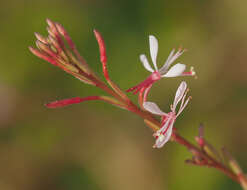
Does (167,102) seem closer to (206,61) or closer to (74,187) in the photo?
(206,61)

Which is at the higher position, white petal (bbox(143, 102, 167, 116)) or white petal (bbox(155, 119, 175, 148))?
white petal (bbox(143, 102, 167, 116))

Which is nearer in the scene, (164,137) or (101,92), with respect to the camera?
(164,137)

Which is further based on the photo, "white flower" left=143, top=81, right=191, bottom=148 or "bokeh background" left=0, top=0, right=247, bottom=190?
"bokeh background" left=0, top=0, right=247, bottom=190

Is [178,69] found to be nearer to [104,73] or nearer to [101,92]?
[104,73]

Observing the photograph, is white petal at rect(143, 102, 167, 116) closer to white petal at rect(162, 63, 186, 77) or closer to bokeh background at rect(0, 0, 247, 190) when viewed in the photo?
white petal at rect(162, 63, 186, 77)

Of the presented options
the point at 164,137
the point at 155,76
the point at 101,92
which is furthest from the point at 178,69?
the point at 101,92

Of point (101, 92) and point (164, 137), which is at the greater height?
point (101, 92)

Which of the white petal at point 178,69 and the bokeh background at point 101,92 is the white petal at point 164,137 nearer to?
the white petal at point 178,69

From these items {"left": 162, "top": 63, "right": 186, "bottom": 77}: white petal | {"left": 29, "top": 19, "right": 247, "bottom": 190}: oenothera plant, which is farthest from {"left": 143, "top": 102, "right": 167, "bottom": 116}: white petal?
{"left": 162, "top": 63, "right": 186, "bottom": 77}: white petal

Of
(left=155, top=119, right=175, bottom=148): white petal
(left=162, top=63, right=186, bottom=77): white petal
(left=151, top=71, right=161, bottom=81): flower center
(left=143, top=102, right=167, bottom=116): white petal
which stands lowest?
(left=155, top=119, right=175, bottom=148): white petal

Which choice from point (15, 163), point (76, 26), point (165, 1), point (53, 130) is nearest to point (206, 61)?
point (165, 1)
